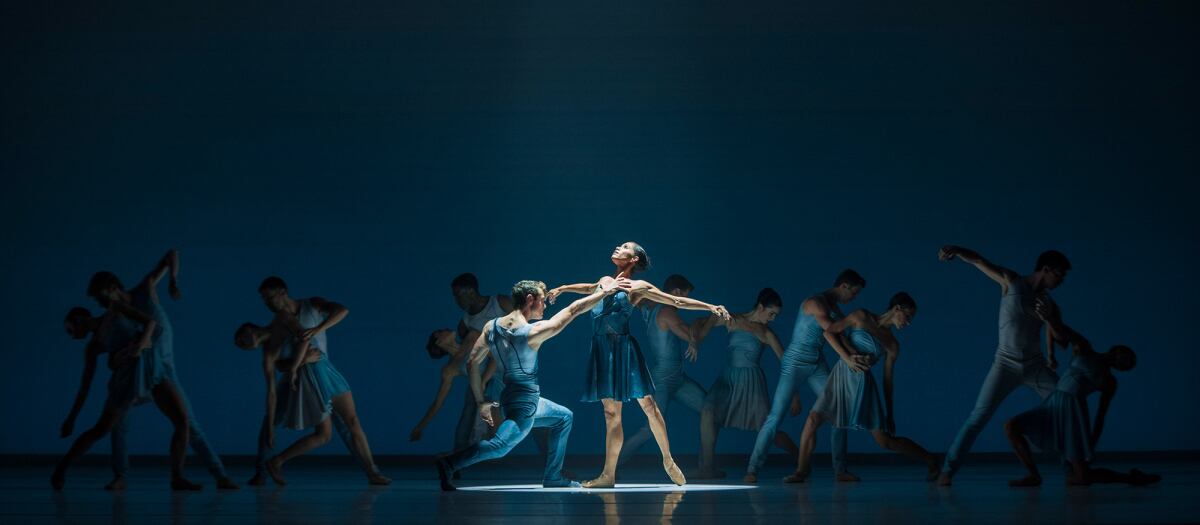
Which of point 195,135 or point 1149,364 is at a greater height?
point 195,135

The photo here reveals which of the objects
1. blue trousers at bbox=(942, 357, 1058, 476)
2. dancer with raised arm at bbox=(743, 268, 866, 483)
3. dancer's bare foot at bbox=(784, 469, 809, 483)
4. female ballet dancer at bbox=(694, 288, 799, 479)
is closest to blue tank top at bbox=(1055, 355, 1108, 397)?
blue trousers at bbox=(942, 357, 1058, 476)

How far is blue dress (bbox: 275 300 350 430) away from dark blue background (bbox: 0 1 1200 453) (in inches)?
87.4

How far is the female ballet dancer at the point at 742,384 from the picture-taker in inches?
321

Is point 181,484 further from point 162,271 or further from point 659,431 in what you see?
point 659,431

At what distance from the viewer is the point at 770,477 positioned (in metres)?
8.11

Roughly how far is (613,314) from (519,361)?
63 cm

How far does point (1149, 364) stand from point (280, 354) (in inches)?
257

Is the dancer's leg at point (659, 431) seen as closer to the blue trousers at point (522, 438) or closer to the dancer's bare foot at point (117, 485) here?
the blue trousers at point (522, 438)

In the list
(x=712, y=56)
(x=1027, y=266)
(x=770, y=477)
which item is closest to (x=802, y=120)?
(x=712, y=56)

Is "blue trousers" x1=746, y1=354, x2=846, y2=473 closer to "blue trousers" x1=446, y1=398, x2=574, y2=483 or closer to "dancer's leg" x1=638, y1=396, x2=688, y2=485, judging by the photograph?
"dancer's leg" x1=638, y1=396, x2=688, y2=485

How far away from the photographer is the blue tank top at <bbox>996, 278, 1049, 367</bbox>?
6.92 metres

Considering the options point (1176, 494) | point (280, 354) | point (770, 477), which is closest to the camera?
point (1176, 494)

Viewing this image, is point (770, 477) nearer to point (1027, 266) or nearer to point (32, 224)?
point (1027, 266)

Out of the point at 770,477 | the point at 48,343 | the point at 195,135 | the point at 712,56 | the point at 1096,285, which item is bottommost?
the point at 770,477
